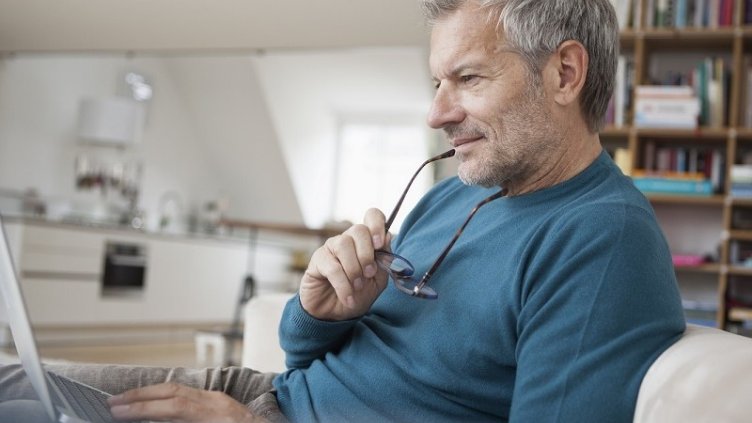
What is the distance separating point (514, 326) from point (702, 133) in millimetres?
3310

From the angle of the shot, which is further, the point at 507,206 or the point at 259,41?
the point at 259,41

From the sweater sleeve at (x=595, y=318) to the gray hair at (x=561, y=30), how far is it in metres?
0.30

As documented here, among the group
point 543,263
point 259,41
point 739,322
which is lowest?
point 739,322

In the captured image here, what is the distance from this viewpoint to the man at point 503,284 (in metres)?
0.95

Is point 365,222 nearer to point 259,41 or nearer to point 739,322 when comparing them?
point 739,322

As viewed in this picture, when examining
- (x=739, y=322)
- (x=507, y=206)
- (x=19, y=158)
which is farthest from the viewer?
(x=19, y=158)

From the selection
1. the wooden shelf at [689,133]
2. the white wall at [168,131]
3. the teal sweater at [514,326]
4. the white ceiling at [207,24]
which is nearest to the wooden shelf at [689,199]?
the wooden shelf at [689,133]

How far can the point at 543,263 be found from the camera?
41.1 inches

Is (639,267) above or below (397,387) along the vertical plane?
above

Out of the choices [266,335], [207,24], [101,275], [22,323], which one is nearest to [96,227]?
[101,275]

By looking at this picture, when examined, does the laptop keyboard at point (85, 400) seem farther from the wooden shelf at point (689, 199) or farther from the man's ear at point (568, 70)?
the wooden shelf at point (689, 199)

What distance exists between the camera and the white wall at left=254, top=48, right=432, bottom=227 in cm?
892

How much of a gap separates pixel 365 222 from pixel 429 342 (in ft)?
0.62

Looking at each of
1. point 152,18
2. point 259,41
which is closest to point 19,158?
point 152,18
